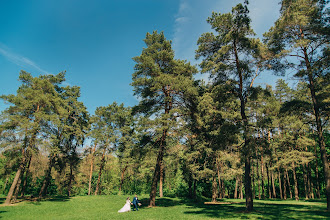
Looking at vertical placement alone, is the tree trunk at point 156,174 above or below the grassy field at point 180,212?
above

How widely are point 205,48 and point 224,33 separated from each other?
6.39 feet

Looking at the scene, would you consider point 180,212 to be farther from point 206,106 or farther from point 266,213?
point 206,106

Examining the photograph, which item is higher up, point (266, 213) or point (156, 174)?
point (156, 174)

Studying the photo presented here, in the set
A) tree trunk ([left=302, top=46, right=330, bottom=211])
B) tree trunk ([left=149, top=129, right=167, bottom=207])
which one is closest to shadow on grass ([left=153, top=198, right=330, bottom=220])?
tree trunk ([left=302, top=46, right=330, bottom=211])

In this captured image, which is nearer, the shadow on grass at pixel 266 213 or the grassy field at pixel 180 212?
the shadow on grass at pixel 266 213

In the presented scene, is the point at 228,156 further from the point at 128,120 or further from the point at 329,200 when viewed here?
the point at 128,120

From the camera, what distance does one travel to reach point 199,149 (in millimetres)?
23016

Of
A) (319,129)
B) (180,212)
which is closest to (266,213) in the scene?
(180,212)

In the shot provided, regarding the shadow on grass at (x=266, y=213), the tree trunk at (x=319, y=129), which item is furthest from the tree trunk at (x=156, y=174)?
the tree trunk at (x=319, y=129)

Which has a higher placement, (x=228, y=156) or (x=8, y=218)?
(x=228, y=156)

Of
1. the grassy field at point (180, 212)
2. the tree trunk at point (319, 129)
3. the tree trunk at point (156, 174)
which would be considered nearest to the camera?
the grassy field at point (180, 212)

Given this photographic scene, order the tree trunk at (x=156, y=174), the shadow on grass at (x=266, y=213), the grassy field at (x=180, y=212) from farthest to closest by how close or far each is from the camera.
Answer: the tree trunk at (x=156, y=174) < the grassy field at (x=180, y=212) < the shadow on grass at (x=266, y=213)

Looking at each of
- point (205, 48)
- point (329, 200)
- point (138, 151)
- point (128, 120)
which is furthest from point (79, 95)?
point (329, 200)

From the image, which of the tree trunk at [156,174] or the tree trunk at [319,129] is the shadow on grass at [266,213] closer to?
the tree trunk at [319,129]
